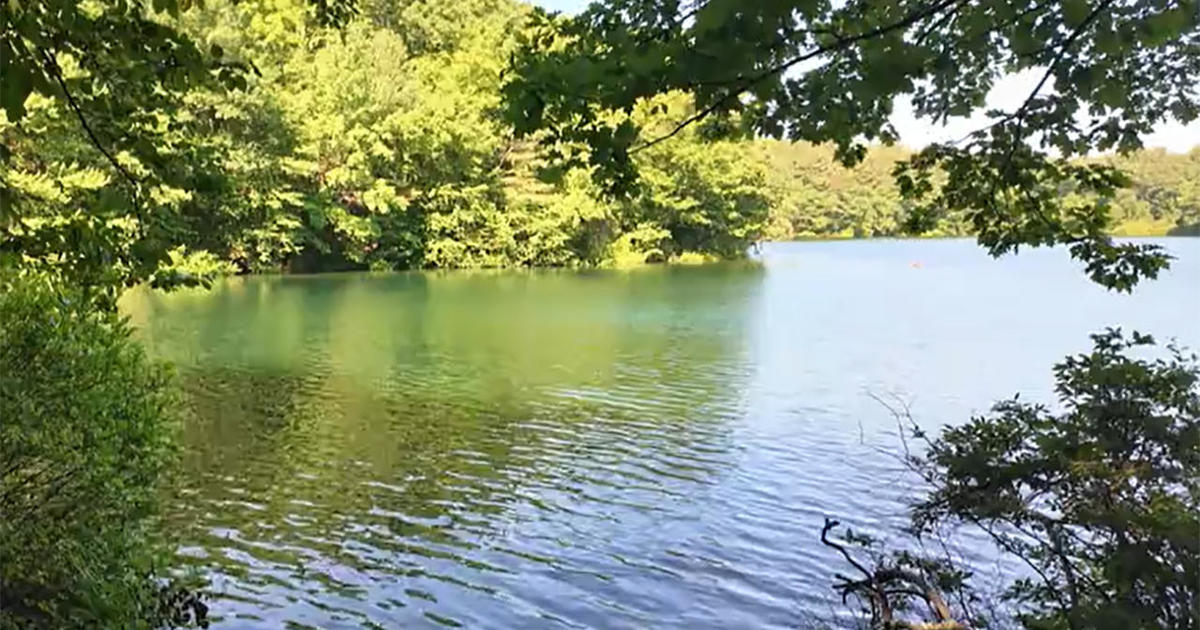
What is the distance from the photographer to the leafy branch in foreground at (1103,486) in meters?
3.03

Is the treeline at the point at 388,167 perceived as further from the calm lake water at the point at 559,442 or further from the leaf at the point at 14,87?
the leaf at the point at 14,87

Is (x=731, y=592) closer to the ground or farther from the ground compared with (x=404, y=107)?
closer to the ground

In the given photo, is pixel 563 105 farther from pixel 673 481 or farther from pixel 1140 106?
pixel 673 481

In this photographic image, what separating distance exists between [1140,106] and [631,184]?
1814 mm

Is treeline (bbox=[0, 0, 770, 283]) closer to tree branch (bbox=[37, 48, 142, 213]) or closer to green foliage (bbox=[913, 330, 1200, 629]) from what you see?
tree branch (bbox=[37, 48, 142, 213])

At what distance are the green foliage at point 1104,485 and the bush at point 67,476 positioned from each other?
3.40m

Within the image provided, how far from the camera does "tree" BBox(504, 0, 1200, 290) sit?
2115mm

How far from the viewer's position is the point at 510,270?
38156 millimetres

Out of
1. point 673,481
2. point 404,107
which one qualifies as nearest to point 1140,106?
point 673,481

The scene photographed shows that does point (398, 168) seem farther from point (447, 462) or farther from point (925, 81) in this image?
point (925, 81)

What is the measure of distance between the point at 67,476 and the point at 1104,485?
4.09 m

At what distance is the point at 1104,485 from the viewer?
335 centimetres

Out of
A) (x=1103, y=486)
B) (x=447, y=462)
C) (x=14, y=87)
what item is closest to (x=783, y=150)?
(x=1103, y=486)

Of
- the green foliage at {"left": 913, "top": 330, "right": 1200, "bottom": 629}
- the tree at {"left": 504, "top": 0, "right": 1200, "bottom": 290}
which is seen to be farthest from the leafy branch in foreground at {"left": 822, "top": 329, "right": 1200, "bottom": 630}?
the tree at {"left": 504, "top": 0, "right": 1200, "bottom": 290}
